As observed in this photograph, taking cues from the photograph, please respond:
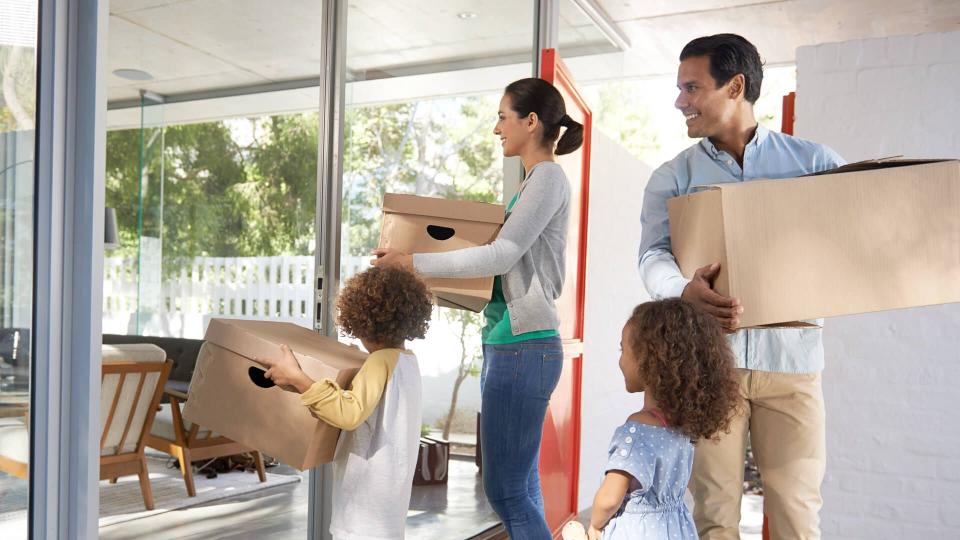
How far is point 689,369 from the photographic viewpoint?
1559mm

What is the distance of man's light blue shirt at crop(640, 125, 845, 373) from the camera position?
1.64 meters

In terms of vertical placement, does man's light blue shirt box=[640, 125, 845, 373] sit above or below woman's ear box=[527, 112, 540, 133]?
below

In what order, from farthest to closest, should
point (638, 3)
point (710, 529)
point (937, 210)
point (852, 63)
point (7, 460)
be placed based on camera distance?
point (638, 3) → point (852, 63) → point (710, 529) → point (7, 460) → point (937, 210)

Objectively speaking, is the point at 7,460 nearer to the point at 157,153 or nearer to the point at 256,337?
the point at 256,337

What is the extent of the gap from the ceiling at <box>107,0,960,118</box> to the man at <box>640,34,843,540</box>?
1.29 meters

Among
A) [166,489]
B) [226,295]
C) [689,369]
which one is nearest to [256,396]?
[689,369]

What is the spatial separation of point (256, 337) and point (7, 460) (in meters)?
0.51

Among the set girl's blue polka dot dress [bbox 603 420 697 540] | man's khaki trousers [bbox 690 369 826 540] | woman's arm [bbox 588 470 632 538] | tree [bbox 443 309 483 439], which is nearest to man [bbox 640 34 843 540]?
man's khaki trousers [bbox 690 369 826 540]

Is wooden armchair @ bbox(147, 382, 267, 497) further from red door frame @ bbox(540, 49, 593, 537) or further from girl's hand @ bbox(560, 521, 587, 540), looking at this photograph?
girl's hand @ bbox(560, 521, 587, 540)

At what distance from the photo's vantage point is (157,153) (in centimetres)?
390

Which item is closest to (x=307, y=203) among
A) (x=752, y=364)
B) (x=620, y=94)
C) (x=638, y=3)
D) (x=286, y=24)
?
(x=286, y=24)

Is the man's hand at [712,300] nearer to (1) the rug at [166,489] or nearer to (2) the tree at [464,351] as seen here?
(1) the rug at [166,489]

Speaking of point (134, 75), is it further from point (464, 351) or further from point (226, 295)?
point (464, 351)

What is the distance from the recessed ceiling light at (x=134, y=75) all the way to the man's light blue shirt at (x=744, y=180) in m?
1.91
